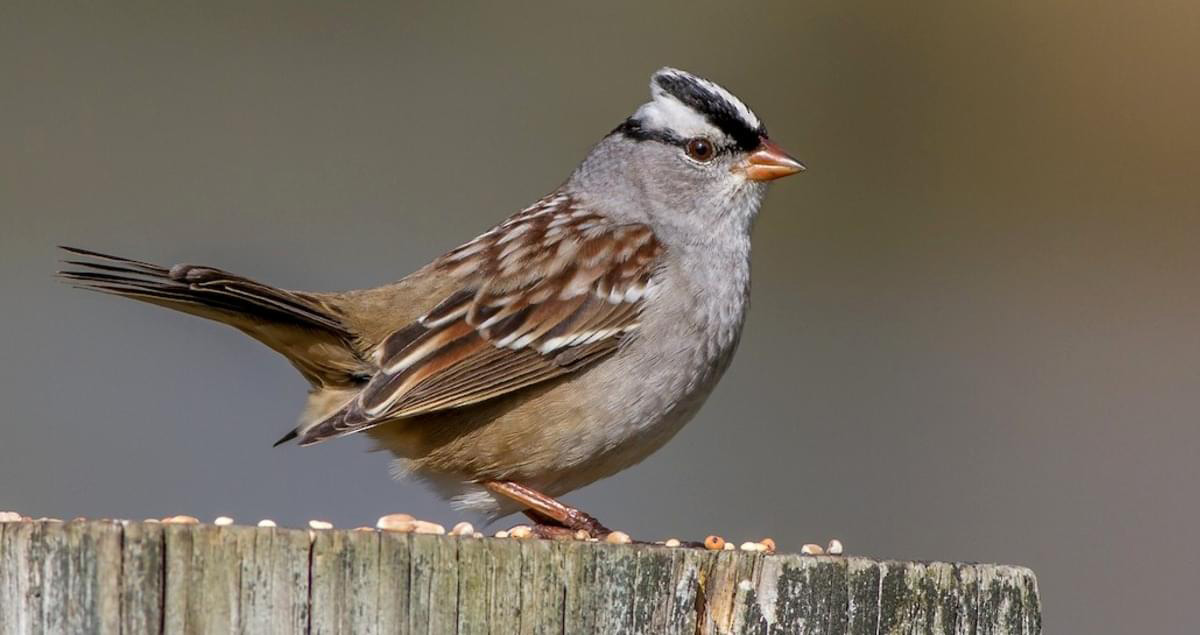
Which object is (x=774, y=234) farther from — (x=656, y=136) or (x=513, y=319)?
(x=513, y=319)

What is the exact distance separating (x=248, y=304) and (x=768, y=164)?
130 centimetres

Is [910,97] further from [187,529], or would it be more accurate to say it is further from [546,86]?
[187,529]

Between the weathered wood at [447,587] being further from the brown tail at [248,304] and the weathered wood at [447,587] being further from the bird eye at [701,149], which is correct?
the bird eye at [701,149]

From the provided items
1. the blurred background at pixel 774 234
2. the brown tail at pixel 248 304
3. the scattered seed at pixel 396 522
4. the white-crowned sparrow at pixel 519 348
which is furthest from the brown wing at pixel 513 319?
the blurred background at pixel 774 234

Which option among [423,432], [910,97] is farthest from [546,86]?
[423,432]

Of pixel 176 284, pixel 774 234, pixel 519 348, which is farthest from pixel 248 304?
pixel 774 234

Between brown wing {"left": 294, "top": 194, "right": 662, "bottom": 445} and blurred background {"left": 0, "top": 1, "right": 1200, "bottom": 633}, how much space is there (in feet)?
3.70

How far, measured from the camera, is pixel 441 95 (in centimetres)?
570

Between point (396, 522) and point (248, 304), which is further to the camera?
point (248, 304)

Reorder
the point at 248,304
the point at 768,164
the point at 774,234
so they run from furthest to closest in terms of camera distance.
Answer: the point at 774,234 < the point at 768,164 < the point at 248,304

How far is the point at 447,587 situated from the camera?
2082mm

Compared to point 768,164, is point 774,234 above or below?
above

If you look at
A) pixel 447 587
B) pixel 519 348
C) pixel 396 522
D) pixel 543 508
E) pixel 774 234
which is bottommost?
pixel 447 587

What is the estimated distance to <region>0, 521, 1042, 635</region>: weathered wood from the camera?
1975 mm
